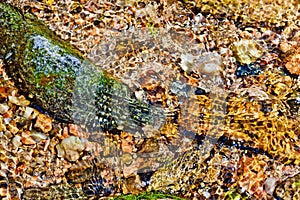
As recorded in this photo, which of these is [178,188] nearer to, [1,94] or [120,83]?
[120,83]

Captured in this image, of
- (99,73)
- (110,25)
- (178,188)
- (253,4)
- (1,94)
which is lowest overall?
(178,188)

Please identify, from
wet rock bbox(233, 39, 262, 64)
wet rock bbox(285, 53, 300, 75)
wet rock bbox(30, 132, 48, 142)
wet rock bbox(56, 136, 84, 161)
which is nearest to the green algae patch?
wet rock bbox(56, 136, 84, 161)

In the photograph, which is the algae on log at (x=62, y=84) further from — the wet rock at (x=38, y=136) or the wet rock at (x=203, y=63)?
the wet rock at (x=203, y=63)

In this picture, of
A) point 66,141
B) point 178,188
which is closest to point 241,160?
point 178,188

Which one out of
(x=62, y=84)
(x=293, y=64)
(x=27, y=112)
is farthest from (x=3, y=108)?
(x=293, y=64)

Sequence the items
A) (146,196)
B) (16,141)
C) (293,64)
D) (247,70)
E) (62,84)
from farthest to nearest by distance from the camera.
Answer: (247,70) → (293,64) → (62,84) → (16,141) → (146,196)

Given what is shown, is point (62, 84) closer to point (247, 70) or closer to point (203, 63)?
point (203, 63)

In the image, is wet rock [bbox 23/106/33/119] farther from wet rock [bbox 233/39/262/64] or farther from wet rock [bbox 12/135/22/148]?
wet rock [bbox 233/39/262/64]

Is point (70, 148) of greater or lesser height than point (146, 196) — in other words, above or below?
Answer: above

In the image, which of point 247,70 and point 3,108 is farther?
point 247,70
